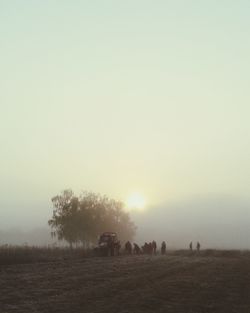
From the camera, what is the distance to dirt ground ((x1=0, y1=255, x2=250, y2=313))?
2386 centimetres

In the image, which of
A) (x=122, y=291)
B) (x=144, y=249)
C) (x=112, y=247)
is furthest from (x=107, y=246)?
(x=122, y=291)

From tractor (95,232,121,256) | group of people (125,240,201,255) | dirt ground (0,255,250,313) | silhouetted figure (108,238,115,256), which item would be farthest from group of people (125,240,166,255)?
dirt ground (0,255,250,313)

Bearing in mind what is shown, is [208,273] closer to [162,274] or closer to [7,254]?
[162,274]

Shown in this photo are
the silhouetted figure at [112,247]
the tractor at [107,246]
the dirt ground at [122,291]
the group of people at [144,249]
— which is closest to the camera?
the dirt ground at [122,291]

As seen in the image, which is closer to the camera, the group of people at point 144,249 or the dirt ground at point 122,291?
the dirt ground at point 122,291

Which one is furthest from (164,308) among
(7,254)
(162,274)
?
(7,254)

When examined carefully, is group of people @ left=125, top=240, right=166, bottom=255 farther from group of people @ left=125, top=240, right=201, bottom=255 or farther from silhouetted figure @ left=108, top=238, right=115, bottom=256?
silhouetted figure @ left=108, top=238, right=115, bottom=256

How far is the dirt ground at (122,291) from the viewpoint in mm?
23861

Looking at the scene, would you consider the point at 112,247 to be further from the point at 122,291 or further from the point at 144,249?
the point at 122,291

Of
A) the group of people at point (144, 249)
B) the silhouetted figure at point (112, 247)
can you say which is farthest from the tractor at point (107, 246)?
the group of people at point (144, 249)

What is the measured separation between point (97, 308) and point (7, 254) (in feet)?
108

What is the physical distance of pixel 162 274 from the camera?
38938 millimetres

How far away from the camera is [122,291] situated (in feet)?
94.3

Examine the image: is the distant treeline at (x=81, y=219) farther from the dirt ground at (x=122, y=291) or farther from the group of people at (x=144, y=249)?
the dirt ground at (x=122, y=291)
